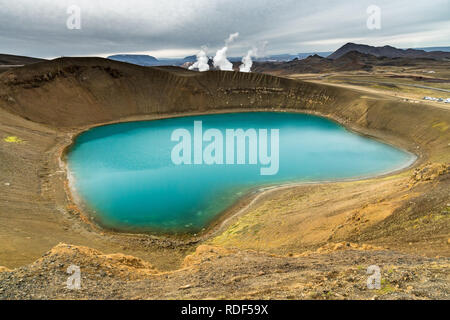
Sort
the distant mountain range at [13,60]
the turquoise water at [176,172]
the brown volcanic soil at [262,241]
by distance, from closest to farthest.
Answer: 1. the brown volcanic soil at [262,241]
2. the turquoise water at [176,172]
3. the distant mountain range at [13,60]

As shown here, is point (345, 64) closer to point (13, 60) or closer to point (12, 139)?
point (13, 60)

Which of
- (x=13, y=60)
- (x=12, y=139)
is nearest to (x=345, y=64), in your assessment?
(x=13, y=60)

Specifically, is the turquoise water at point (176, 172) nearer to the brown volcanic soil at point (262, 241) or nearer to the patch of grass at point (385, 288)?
the brown volcanic soil at point (262, 241)

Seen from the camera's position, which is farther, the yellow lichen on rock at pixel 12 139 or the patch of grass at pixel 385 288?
the yellow lichen on rock at pixel 12 139

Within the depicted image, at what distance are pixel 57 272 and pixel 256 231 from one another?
10903 millimetres

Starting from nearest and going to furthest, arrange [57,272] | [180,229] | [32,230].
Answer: [57,272], [32,230], [180,229]

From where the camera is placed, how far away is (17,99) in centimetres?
4997

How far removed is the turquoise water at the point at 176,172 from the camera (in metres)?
20.8

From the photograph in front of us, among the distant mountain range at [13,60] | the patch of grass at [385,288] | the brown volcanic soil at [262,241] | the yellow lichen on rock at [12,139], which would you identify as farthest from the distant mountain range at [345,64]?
the patch of grass at [385,288]

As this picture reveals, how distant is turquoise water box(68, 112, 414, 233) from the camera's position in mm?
20797

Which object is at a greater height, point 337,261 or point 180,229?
point 337,261

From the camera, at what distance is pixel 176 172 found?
28625 mm

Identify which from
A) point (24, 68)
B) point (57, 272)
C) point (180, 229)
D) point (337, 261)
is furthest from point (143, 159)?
point (24, 68)

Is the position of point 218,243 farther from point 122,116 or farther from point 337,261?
point 122,116
